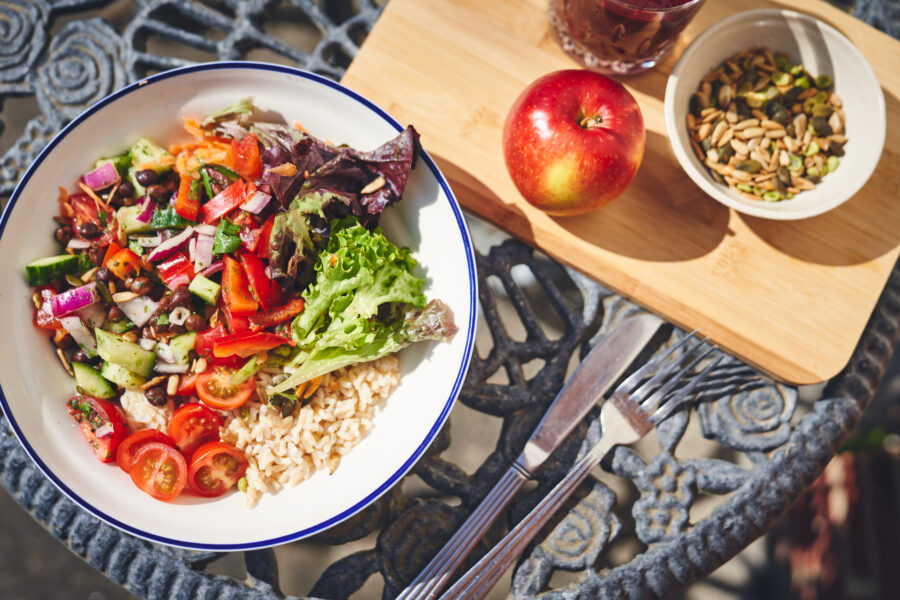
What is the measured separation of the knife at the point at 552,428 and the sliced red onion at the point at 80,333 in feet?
3.68

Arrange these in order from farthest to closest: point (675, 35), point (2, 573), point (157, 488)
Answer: point (2, 573)
point (675, 35)
point (157, 488)

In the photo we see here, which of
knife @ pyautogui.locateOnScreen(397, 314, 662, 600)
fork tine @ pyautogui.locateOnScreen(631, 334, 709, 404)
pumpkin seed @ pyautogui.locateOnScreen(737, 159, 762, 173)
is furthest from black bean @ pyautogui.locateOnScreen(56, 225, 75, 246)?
pumpkin seed @ pyautogui.locateOnScreen(737, 159, 762, 173)

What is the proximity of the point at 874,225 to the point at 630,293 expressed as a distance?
2.62 feet

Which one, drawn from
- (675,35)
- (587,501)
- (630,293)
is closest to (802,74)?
(675,35)

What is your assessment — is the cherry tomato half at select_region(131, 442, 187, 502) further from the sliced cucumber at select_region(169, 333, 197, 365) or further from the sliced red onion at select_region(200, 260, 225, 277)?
the sliced red onion at select_region(200, 260, 225, 277)

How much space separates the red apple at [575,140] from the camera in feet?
5.76

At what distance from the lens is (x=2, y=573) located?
2.95 meters

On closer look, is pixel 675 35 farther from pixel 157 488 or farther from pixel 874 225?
pixel 157 488

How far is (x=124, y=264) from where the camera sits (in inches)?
69.4

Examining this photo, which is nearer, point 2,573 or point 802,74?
point 802,74

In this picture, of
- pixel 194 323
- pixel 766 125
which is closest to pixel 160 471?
pixel 194 323

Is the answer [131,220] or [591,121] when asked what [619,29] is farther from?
[131,220]

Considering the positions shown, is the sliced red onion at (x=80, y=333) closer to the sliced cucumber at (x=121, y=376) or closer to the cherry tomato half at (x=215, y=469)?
the sliced cucumber at (x=121, y=376)

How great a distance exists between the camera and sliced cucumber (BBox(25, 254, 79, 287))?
174cm
